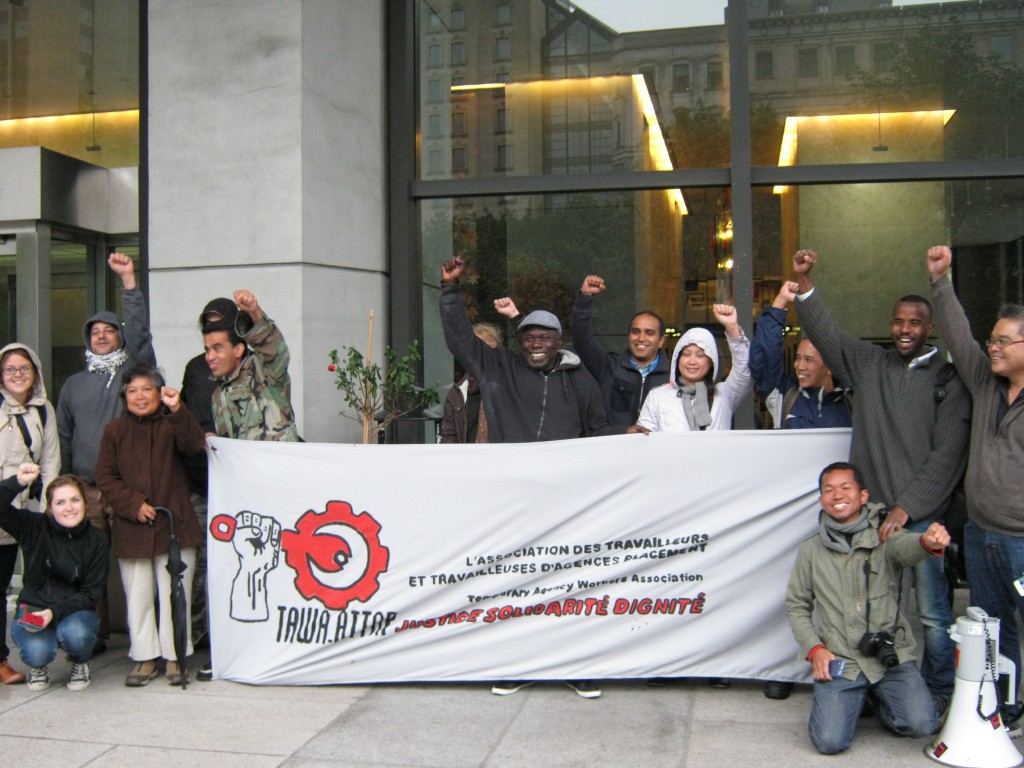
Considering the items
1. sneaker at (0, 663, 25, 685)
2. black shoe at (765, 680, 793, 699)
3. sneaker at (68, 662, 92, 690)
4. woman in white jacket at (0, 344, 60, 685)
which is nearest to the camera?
black shoe at (765, 680, 793, 699)

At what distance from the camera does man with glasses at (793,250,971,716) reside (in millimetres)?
4680

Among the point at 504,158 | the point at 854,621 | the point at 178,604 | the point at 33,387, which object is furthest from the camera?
the point at 504,158

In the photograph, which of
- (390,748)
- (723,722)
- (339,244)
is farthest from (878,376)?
(339,244)

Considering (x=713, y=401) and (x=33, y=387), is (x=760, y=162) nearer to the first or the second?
(x=713, y=401)

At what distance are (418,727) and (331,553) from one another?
3.35 feet

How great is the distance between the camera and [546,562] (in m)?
5.24

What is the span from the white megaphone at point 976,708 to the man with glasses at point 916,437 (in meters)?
0.32

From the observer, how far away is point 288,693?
5.25 m

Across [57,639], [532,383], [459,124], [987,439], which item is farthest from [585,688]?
[459,124]

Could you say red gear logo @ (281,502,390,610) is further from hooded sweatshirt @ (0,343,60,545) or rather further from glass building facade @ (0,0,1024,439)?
glass building facade @ (0,0,1024,439)

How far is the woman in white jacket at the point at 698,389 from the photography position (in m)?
5.52

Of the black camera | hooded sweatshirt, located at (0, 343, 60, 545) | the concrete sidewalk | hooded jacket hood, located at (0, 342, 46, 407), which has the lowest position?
the concrete sidewalk

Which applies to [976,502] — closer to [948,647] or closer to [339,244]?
[948,647]

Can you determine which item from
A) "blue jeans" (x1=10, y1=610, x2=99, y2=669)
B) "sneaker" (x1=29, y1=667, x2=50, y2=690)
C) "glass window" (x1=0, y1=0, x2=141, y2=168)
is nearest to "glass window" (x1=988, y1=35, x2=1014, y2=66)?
"glass window" (x1=0, y1=0, x2=141, y2=168)
